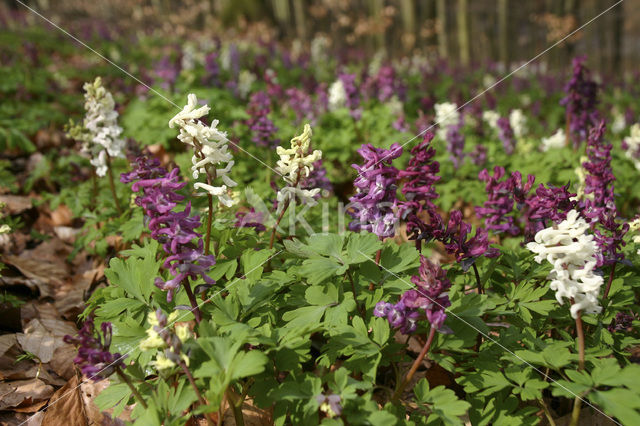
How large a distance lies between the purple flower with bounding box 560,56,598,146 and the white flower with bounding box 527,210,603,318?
377cm

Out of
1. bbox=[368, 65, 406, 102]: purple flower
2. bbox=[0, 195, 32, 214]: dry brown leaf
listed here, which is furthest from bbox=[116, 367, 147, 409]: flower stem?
bbox=[368, 65, 406, 102]: purple flower

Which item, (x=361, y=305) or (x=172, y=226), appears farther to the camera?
(x=361, y=305)

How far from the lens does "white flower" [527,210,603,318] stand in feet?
6.56

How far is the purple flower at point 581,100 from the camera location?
5.24 meters

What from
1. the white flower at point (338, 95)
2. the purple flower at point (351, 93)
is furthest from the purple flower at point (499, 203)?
the white flower at point (338, 95)

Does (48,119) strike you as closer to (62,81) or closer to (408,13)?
(62,81)

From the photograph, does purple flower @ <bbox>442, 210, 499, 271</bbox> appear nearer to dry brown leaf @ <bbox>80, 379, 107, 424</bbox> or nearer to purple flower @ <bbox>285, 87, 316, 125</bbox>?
dry brown leaf @ <bbox>80, 379, 107, 424</bbox>

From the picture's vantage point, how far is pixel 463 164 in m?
5.39

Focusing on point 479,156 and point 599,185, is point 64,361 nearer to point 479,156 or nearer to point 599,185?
point 599,185

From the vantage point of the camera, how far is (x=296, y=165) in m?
2.56

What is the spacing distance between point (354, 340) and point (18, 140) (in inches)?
220

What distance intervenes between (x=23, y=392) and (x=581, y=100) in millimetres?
5959

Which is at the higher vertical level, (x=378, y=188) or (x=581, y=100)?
(x=581, y=100)

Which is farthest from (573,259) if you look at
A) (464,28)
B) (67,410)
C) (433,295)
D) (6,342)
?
(464,28)
